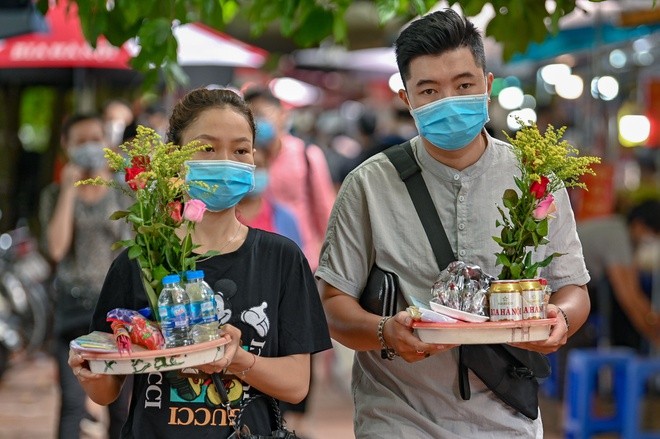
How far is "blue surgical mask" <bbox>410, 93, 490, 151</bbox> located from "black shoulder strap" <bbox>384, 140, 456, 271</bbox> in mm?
150

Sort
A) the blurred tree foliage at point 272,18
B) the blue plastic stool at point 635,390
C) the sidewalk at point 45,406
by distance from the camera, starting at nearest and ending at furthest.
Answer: the blurred tree foliage at point 272,18
the blue plastic stool at point 635,390
the sidewalk at point 45,406

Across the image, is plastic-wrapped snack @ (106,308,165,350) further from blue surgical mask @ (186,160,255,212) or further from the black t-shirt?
blue surgical mask @ (186,160,255,212)

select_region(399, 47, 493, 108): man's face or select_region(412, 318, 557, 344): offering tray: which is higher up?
select_region(399, 47, 493, 108): man's face

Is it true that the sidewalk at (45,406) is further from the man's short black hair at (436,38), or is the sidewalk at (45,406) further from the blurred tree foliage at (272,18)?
the man's short black hair at (436,38)

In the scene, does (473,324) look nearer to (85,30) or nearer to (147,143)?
(147,143)

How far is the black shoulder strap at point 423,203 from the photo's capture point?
13.2 feet

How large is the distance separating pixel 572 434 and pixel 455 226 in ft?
19.1

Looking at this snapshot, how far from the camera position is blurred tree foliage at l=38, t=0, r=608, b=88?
5066 millimetres

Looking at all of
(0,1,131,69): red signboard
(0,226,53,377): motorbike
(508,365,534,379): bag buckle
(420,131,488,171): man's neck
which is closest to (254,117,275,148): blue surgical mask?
(420,131,488,171): man's neck

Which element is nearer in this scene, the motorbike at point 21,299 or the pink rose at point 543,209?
the pink rose at point 543,209

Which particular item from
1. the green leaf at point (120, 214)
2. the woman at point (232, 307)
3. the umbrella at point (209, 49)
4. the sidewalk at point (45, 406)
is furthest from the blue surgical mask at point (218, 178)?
the umbrella at point (209, 49)

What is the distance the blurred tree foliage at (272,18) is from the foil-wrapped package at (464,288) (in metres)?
1.58

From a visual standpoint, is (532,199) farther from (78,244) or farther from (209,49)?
(209,49)

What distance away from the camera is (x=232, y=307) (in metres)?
3.75
